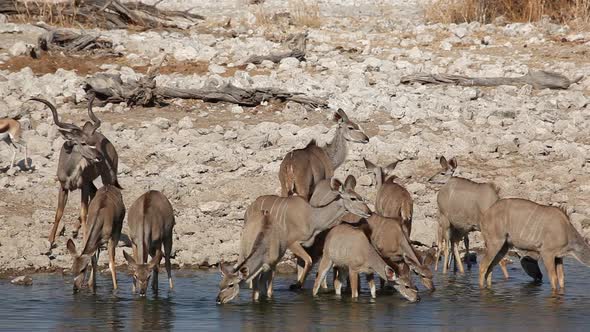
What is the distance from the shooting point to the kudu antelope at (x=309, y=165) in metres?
12.4

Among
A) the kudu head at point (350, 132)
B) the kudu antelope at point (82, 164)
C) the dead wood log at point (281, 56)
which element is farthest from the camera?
the dead wood log at point (281, 56)

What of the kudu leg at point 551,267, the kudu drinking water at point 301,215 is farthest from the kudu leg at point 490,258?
the kudu drinking water at point 301,215

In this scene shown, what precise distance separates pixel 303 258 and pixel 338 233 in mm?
500

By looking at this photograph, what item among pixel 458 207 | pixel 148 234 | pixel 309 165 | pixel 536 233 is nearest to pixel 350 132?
pixel 309 165

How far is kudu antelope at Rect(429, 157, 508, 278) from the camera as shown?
39.9 feet

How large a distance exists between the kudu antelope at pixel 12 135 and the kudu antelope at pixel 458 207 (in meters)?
5.19

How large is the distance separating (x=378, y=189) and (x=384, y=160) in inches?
100

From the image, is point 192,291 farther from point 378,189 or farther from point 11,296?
A: point 378,189

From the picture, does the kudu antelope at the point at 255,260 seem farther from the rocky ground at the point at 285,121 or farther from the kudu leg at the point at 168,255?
the rocky ground at the point at 285,121

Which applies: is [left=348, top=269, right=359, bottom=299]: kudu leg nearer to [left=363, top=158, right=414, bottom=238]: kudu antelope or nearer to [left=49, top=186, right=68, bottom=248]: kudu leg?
[left=363, top=158, right=414, bottom=238]: kudu antelope

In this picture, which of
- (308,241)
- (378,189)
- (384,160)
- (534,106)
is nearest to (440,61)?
(534,106)

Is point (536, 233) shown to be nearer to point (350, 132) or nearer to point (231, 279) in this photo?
point (231, 279)

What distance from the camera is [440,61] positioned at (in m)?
19.7

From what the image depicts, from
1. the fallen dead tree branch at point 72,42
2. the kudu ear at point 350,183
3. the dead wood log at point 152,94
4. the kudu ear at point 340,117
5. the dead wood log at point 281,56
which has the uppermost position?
the fallen dead tree branch at point 72,42
